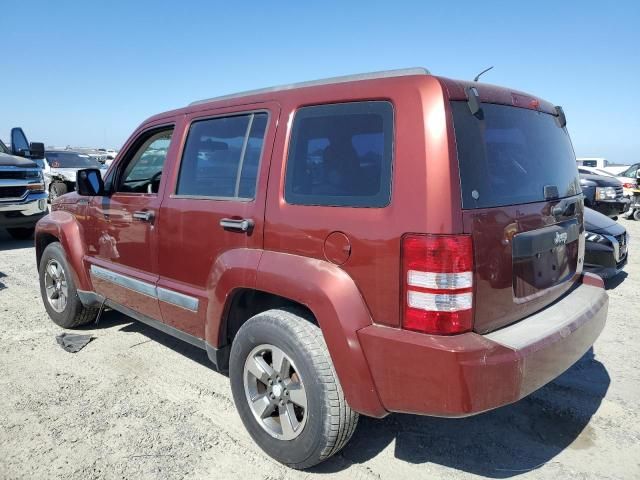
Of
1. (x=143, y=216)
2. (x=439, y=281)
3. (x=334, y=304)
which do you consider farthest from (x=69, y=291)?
(x=439, y=281)

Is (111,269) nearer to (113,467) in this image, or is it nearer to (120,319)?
(120,319)

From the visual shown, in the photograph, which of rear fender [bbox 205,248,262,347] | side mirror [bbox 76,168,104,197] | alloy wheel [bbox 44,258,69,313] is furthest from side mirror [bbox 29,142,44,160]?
rear fender [bbox 205,248,262,347]

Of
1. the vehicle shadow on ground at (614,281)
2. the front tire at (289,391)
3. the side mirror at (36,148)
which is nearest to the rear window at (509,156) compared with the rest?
the front tire at (289,391)

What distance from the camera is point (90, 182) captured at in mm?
3791

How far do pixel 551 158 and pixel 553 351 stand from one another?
1.14 m

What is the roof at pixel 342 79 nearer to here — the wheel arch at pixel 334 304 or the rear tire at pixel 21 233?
the wheel arch at pixel 334 304

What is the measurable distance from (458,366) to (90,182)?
10.4 ft

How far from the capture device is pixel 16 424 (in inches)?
116

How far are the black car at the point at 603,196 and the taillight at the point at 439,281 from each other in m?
10.2

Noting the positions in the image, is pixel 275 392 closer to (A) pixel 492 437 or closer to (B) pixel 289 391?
(B) pixel 289 391

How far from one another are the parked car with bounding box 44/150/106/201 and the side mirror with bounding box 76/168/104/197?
1257cm

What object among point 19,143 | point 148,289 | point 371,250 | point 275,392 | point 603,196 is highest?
point 19,143

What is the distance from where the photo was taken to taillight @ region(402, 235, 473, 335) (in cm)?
199

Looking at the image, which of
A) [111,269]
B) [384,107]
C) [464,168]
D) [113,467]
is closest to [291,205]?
[384,107]
